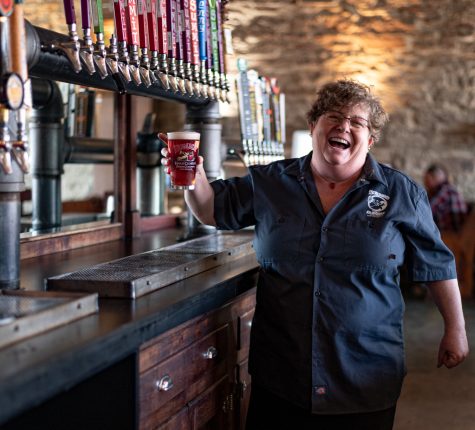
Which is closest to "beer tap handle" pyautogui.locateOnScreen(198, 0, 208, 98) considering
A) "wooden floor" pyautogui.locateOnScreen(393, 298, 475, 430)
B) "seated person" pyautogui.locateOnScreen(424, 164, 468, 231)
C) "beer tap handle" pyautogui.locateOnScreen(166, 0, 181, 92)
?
"beer tap handle" pyautogui.locateOnScreen(166, 0, 181, 92)

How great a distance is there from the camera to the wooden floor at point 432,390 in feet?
12.7

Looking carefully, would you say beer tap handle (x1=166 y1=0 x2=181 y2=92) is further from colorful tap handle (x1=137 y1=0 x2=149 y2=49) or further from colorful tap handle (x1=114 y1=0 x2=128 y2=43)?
colorful tap handle (x1=114 y1=0 x2=128 y2=43)

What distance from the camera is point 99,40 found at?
2148mm

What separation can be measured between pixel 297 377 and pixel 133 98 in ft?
5.98

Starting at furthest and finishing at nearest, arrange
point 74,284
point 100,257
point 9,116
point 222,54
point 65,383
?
point 222,54, point 100,257, point 74,284, point 9,116, point 65,383

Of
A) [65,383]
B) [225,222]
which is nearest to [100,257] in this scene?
Answer: [225,222]

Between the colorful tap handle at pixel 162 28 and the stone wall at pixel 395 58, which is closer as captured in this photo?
the colorful tap handle at pixel 162 28

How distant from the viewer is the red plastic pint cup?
2186 millimetres

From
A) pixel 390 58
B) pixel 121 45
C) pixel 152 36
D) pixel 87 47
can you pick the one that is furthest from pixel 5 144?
pixel 390 58

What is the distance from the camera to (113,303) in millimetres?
1859

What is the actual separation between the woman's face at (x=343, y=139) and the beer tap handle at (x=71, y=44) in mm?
751

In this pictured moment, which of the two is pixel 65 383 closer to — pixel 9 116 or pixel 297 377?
pixel 9 116

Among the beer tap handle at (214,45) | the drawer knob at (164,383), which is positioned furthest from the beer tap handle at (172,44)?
the drawer knob at (164,383)

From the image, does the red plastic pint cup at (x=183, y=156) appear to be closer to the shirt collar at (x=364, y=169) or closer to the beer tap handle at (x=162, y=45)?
the shirt collar at (x=364, y=169)
